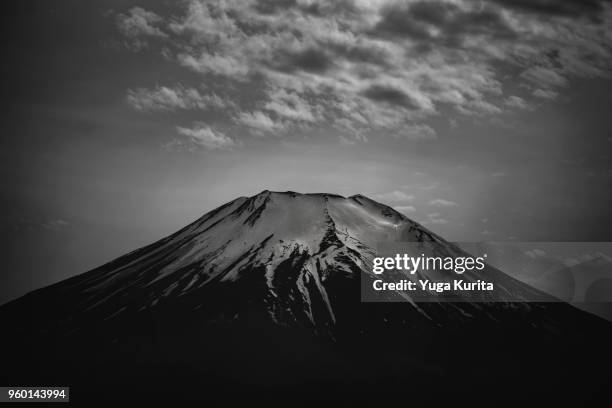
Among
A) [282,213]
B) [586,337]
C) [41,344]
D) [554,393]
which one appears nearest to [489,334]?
[554,393]

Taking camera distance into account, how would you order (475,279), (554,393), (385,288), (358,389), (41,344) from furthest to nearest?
(475,279) → (385,288) → (41,344) → (554,393) → (358,389)

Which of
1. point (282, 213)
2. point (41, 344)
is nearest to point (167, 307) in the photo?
point (41, 344)

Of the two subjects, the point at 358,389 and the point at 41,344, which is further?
the point at 41,344

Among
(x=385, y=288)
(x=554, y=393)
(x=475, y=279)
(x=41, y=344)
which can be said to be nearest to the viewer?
(x=554, y=393)

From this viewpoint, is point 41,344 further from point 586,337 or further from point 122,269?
point 586,337

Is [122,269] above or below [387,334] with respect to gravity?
above

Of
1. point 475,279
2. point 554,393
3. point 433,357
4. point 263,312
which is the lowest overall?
point 554,393
